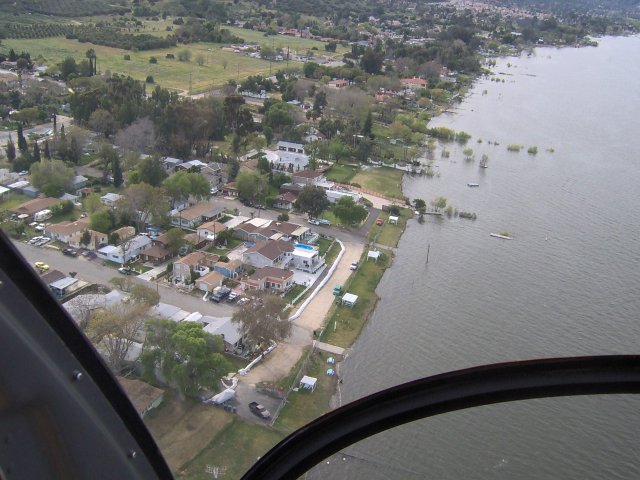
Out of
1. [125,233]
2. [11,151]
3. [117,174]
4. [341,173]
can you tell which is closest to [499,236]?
[341,173]

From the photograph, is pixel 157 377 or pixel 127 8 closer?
pixel 157 377

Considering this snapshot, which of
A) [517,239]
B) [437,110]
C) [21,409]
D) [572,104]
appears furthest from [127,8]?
[21,409]

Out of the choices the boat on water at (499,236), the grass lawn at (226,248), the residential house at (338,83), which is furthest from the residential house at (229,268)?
the residential house at (338,83)

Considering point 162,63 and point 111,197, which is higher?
point 162,63

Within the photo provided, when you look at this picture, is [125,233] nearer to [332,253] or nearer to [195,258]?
[195,258]

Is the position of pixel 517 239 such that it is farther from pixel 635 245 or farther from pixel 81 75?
pixel 81 75

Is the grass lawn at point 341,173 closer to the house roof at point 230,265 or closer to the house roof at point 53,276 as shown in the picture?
the house roof at point 230,265
